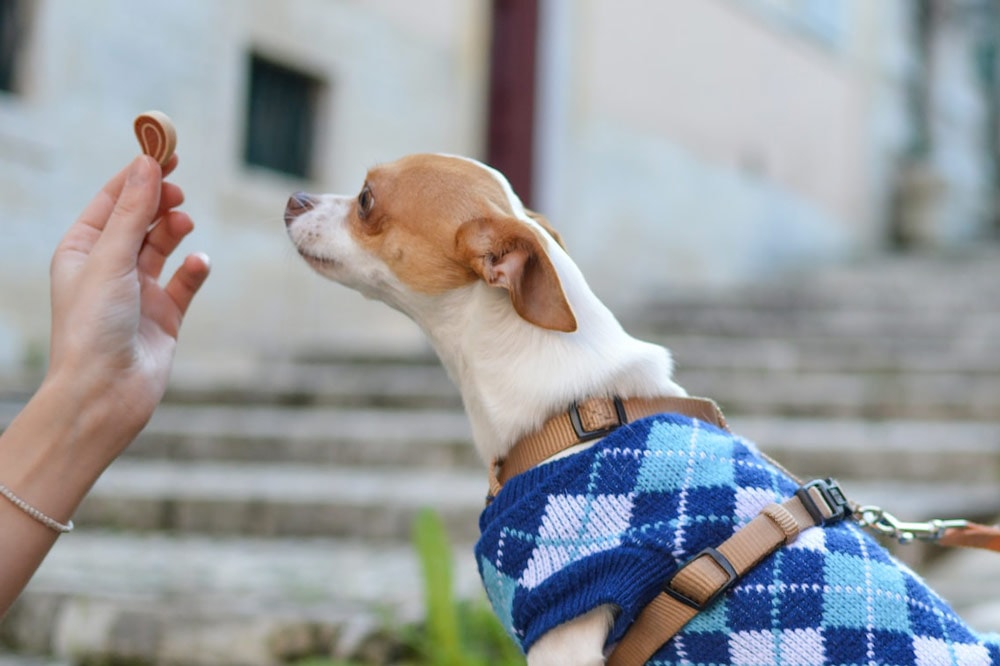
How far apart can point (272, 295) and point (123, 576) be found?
3754mm

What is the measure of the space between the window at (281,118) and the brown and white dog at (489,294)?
5011mm

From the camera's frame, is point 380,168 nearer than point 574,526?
No

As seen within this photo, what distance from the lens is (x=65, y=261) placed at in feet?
5.80

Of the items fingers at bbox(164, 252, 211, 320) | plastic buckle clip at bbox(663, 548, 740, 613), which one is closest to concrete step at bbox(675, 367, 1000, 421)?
fingers at bbox(164, 252, 211, 320)

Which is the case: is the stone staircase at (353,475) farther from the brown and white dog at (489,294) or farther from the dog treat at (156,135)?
the dog treat at (156,135)

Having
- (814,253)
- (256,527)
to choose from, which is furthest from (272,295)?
(814,253)

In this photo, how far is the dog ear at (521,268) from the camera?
65.1 inches

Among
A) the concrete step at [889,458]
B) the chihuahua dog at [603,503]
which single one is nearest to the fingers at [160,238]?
the chihuahua dog at [603,503]

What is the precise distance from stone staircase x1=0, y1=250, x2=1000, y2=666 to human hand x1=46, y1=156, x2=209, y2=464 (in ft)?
3.47

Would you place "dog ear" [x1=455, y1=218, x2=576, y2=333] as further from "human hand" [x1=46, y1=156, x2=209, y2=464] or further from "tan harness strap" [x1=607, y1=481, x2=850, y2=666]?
"human hand" [x1=46, y1=156, x2=209, y2=464]

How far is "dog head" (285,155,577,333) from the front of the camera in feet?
5.93

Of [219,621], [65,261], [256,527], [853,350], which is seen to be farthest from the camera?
[853,350]

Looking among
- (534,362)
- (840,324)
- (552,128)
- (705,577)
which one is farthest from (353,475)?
(552,128)

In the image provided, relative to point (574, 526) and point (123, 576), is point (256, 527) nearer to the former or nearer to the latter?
point (123, 576)
